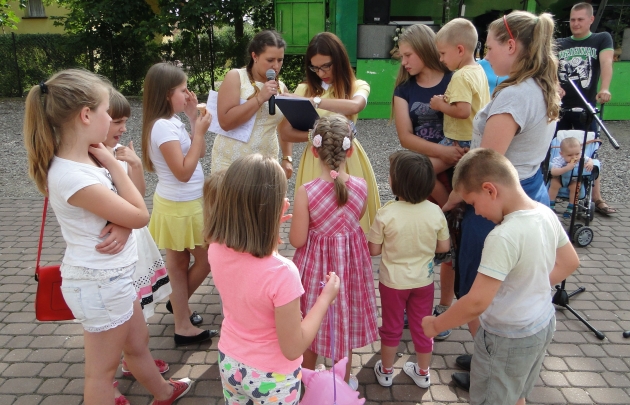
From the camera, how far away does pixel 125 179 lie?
199cm

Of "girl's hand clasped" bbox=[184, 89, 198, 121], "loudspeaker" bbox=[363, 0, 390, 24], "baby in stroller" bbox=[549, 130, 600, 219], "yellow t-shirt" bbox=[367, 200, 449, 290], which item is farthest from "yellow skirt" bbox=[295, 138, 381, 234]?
"loudspeaker" bbox=[363, 0, 390, 24]

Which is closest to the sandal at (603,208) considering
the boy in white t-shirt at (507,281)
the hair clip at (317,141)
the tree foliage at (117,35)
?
the boy in white t-shirt at (507,281)

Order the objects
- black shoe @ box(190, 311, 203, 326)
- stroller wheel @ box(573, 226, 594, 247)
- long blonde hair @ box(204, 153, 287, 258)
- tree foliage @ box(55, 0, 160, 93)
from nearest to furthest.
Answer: long blonde hair @ box(204, 153, 287, 258) < black shoe @ box(190, 311, 203, 326) < stroller wheel @ box(573, 226, 594, 247) < tree foliage @ box(55, 0, 160, 93)

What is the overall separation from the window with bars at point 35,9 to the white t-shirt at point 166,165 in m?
22.8

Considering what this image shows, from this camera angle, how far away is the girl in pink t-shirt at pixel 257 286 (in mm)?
1601

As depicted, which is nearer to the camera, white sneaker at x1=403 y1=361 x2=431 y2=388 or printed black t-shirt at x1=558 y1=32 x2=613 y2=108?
white sneaker at x1=403 y1=361 x2=431 y2=388

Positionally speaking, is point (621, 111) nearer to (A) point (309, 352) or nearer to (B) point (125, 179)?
→ (A) point (309, 352)

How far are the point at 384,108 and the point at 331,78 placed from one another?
7338mm

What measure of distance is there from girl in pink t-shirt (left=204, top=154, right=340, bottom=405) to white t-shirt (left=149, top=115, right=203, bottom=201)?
1014 millimetres

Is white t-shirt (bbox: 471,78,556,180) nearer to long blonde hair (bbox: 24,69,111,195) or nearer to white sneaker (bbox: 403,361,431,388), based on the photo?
white sneaker (bbox: 403,361,431,388)

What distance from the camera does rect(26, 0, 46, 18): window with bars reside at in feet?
68.0

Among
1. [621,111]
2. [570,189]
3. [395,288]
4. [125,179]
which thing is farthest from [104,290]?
[621,111]

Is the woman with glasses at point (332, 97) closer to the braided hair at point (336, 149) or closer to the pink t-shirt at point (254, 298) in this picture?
the braided hair at point (336, 149)

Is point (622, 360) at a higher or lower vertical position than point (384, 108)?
lower
